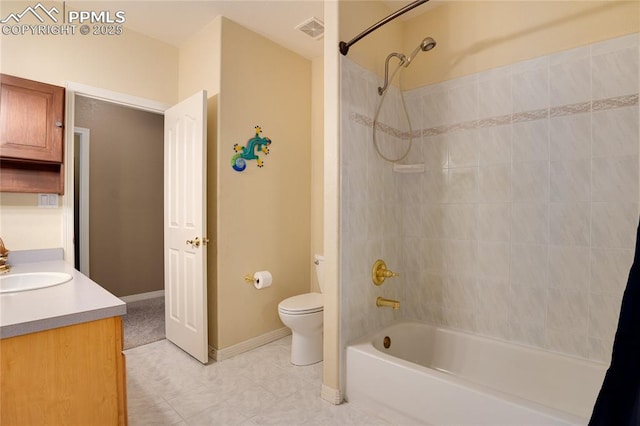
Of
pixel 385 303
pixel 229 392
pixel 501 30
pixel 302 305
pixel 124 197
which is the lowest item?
pixel 229 392

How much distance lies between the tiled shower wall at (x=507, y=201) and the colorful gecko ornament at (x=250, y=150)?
39.3 inches

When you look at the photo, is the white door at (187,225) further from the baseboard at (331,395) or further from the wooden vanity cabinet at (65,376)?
the wooden vanity cabinet at (65,376)

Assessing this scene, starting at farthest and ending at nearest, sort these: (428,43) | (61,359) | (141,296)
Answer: (141,296) < (428,43) < (61,359)

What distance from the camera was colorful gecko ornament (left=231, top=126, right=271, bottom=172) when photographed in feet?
8.22

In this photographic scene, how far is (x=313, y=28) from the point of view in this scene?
2.55 m

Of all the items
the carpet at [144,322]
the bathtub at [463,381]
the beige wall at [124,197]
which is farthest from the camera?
the beige wall at [124,197]

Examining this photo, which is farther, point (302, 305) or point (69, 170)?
point (302, 305)

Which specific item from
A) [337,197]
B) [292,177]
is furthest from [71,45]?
[337,197]

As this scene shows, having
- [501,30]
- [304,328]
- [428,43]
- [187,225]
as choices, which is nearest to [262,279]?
[304,328]

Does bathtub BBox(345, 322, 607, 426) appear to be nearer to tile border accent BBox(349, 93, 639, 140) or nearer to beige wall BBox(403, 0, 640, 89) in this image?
tile border accent BBox(349, 93, 639, 140)

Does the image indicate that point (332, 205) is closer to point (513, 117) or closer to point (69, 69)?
point (513, 117)

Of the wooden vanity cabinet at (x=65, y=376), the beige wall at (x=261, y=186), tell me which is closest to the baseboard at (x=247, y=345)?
the beige wall at (x=261, y=186)

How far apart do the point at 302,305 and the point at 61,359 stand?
154 centimetres

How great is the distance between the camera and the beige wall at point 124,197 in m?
3.70
